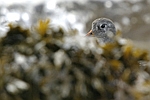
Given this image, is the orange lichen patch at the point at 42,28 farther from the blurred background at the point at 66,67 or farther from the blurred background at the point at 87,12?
the blurred background at the point at 87,12

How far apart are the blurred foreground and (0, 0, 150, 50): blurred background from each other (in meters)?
8.82

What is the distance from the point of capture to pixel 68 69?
271 centimetres

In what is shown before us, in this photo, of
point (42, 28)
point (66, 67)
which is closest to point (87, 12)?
point (42, 28)

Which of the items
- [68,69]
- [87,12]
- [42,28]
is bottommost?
[68,69]

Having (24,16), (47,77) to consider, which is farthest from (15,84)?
(24,16)

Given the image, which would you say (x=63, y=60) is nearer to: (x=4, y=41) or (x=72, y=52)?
(x=72, y=52)

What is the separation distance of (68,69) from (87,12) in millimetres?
9881

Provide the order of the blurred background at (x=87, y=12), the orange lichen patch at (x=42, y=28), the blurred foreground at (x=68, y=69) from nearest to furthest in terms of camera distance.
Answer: the blurred foreground at (x=68, y=69)
the orange lichen patch at (x=42, y=28)
the blurred background at (x=87, y=12)

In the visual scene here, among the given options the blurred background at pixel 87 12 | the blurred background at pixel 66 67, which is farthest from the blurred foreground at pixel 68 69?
the blurred background at pixel 87 12

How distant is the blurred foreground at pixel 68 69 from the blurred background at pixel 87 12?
8.82 metres

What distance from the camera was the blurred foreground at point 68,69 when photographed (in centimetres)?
265

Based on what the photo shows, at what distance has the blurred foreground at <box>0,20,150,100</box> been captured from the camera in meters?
2.65

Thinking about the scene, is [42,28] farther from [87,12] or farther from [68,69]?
[87,12]

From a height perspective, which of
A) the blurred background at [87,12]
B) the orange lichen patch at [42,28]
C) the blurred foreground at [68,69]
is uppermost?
the blurred background at [87,12]
